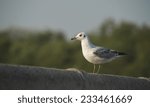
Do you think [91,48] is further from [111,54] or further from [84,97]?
[84,97]

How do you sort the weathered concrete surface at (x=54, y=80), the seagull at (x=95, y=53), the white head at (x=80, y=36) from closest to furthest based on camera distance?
1. the weathered concrete surface at (x=54, y=80)
2. the seagull at (x=95, y=53)
3. the white head at (x=80, y=36)

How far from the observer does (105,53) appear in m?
10.7

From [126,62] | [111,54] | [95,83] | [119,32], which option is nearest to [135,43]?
[119,32]

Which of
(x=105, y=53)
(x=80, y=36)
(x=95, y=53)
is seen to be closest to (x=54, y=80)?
(x=95, y=53)

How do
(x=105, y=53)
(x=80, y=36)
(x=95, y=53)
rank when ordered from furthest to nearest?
(x=80, y=36) → (x=105, y=53) → (x=95, y=53)

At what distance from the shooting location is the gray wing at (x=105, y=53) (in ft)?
34.8

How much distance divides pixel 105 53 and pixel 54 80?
13.0ft

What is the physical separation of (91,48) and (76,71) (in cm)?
332

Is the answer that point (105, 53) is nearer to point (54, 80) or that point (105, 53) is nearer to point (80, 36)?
point (80, 36)

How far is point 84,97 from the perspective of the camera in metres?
7.02

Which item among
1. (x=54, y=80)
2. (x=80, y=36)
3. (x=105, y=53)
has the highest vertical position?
(x=54, y=80)

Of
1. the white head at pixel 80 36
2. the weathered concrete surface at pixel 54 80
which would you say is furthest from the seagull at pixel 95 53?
the weathered concrete surface at pixel 54 80

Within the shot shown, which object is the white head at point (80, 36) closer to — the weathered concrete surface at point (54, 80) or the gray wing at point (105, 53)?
the gray wing at point (105, 53)

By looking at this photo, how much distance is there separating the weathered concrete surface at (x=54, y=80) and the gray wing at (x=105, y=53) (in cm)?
246
